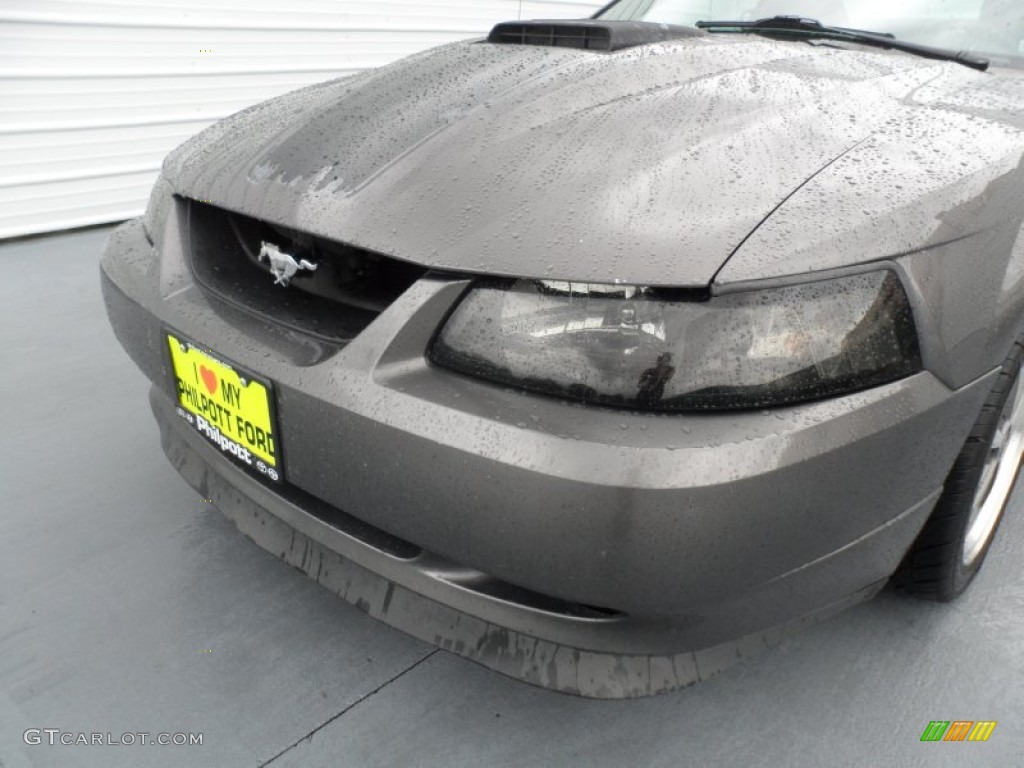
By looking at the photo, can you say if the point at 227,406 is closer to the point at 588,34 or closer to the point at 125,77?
the point at 588,34

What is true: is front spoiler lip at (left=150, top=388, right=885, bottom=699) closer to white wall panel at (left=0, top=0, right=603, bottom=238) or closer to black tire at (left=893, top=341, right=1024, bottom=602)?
black tire at (left=893, top=341, right=1024, bottom=602)

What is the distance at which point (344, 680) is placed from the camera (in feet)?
4.66

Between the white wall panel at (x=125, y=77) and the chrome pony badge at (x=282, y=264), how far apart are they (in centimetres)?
339

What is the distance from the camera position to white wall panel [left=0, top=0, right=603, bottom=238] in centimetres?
388

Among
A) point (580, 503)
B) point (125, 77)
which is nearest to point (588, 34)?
point (580, 503)

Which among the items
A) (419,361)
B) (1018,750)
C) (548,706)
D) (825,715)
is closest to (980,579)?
(1018,750)

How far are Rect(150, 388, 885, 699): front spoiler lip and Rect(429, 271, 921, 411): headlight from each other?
35 centimetres

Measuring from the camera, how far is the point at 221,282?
1437mm

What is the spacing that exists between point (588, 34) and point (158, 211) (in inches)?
38.0

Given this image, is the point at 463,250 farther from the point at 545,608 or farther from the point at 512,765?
the point at 512,765

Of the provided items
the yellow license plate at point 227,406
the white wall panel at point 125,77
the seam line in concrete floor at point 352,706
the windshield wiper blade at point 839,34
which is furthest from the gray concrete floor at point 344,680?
the white wall panel at point 125,77

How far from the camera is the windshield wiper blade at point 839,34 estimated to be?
169 cm

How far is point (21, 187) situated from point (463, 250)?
12.6 ft

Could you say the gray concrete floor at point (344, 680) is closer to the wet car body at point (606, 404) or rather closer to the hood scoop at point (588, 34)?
the wet car body at point (606, 404)
